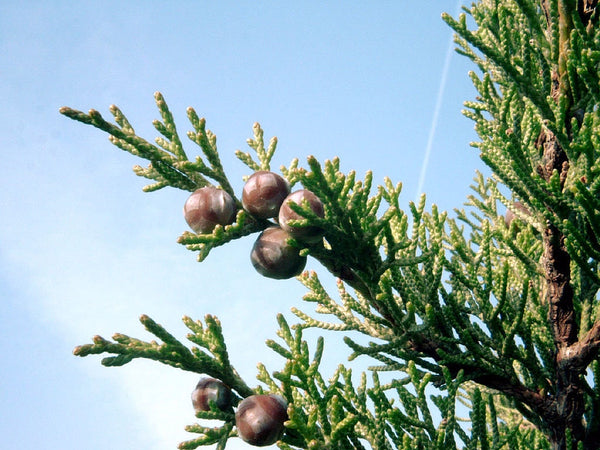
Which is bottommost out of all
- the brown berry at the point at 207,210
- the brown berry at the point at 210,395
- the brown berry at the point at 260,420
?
the brown berry at the point at 260,420

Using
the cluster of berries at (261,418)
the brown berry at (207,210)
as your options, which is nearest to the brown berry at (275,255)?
the brown berry at (207,210)

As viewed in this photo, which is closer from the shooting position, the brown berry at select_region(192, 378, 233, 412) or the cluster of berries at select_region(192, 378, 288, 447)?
the cluster of berries at select_region(192, 378, 288, 447)

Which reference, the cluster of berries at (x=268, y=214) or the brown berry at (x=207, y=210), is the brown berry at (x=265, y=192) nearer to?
the cluster of berries at (x=268, y=214)

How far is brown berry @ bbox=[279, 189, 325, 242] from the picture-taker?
8.73 feet

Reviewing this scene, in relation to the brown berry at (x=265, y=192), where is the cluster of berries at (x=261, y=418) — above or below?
below

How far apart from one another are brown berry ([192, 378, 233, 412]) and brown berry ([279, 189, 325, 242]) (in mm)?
973

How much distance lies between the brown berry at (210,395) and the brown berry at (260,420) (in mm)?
216

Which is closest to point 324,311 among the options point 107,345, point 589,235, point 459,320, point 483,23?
point 459,320

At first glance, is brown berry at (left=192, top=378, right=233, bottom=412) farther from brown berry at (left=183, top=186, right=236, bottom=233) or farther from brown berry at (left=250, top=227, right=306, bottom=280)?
brown berry at (left=183, top=186, right=236, bottom=233)

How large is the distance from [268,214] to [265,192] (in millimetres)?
141

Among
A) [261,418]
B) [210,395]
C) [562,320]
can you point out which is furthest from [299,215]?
[562,320]

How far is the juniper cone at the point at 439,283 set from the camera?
2.80 m

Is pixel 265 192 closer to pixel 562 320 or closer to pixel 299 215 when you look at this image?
pixel 299 215

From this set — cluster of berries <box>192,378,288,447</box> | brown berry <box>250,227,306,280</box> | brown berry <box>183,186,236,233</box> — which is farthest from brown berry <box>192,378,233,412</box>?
brown berry <box>183,186,236,233</box>
